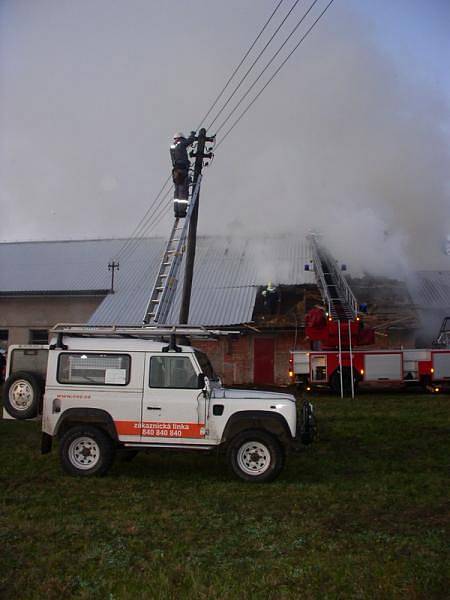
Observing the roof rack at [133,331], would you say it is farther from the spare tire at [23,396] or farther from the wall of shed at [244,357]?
the wall of shed at [244,357]

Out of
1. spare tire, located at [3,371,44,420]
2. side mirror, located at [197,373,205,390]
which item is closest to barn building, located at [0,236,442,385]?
spare tire, located at [3,371,44,420]

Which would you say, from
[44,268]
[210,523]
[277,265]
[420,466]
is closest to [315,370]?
[277,265]

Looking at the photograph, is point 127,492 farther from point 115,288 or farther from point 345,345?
point 115,288

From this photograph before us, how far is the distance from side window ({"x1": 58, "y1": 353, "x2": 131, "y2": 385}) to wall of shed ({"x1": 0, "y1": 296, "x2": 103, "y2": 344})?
22.2m

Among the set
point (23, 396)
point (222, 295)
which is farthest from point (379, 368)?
point (23, 396)

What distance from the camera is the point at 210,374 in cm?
877

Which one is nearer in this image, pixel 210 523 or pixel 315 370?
pixel 210 523

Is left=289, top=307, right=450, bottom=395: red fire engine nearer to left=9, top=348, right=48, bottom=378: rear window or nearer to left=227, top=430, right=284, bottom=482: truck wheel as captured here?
left=227, top=430, right=284, bottom=482: truck wheel

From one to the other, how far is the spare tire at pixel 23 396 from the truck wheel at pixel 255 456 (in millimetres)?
3147

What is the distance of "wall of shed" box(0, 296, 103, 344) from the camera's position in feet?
98.6

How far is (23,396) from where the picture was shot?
860cm

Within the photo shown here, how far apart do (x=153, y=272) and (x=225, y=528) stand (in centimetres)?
2557

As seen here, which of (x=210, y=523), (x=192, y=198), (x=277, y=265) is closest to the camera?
(x=210, y=523)

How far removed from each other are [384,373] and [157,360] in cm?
1420
